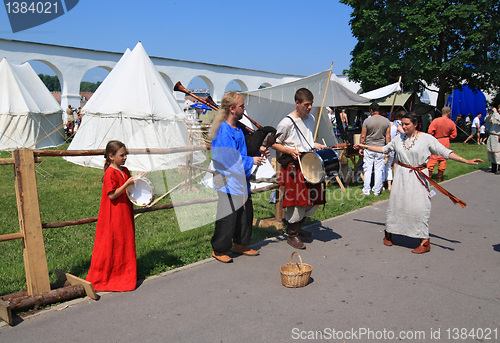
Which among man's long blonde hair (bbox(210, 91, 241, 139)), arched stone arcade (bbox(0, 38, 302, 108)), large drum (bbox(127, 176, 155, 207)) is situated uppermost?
arched stone arcade (bbox(0, 38, 302, 108))

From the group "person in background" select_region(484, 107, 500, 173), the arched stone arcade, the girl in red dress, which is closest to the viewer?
the girl in red dress

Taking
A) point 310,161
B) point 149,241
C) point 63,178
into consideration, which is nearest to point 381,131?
point 310,161

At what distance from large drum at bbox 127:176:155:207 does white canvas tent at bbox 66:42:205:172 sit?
8.37m

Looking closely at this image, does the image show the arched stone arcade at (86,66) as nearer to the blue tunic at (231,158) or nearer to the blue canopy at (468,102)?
the blue canopy at (468,102)

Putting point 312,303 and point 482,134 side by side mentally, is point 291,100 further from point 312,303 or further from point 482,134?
point 482,134

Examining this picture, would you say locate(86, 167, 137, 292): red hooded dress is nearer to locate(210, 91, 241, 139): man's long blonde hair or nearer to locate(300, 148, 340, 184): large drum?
locate(210, 91, 241, 139): man's long blonde hair

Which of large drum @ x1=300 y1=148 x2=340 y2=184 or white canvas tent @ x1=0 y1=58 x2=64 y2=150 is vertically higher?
white canvas tent @ x1=0 y1=58 x2=64 y2=150

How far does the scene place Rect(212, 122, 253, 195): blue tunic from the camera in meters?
4.53

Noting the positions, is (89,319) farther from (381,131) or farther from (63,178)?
(63,178)

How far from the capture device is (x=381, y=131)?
871 cm

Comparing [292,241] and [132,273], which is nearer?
[132,273]

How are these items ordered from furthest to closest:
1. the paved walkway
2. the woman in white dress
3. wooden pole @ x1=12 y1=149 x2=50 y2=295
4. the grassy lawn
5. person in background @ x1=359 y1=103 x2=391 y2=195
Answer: person in background @ x1=359 y1=103 x2=391 y2=195, the woman in white dress, the grassy lawn, wooden pole @ x1=12 y1=149 x2=50 y2=295, the paved walkway

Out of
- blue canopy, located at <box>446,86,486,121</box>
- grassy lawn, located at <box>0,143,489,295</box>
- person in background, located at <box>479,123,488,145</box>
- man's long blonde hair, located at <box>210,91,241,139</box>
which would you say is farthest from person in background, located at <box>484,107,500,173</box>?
blue canopy, located at <box>446,86,486,121</box>

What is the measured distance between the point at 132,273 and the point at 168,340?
110 cm
